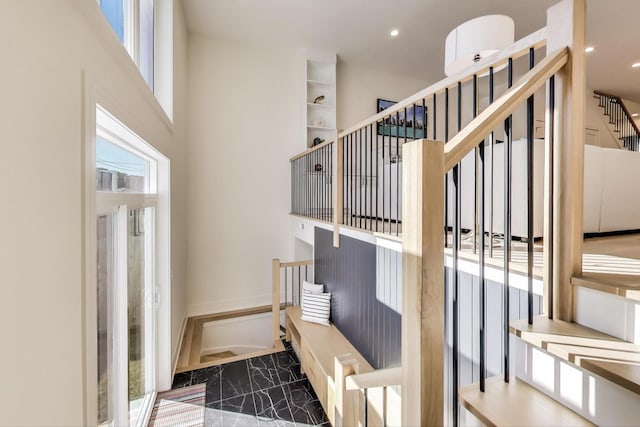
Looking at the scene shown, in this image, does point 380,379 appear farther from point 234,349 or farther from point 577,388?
point 234,349

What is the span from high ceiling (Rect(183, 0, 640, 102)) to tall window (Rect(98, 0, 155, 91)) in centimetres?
123

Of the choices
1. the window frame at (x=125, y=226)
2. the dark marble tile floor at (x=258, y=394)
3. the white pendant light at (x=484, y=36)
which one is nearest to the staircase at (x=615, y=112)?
the white pendant light at (x=484, y=36)

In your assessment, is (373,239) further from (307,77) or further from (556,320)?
(307,77)

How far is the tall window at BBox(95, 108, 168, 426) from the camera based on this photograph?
4.57ft

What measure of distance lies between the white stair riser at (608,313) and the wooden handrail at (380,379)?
2.35ft

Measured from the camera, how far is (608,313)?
943mm

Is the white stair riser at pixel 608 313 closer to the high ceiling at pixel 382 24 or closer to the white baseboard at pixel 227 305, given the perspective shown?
the high ceiling at pixel 382 24

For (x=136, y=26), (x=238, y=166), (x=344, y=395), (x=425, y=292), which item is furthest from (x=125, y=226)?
(x=238, y=166)

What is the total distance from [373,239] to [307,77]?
133 inches

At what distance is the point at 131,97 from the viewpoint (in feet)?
4.51

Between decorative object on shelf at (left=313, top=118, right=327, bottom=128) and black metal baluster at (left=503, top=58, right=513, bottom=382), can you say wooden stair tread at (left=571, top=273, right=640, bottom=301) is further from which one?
decorative object on shelf at (left=313, top=118, right=327, bottom=128)

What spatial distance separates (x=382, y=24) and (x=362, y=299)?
11.9 ft

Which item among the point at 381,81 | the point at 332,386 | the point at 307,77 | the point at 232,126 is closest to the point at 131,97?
the point at 332,386

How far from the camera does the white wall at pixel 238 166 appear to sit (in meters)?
3.99
